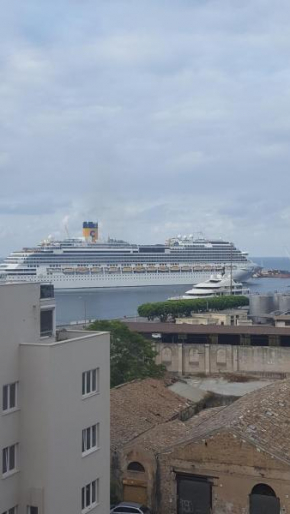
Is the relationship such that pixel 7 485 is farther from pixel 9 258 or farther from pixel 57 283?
pixel 9 258

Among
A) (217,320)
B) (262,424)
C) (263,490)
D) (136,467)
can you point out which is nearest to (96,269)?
(217,320)

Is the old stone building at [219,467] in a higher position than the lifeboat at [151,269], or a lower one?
lower

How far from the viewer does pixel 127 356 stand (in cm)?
2405

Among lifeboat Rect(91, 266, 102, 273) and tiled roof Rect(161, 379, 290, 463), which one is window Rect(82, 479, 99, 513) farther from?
lifeboat Rect(91, 266, 102, 273)

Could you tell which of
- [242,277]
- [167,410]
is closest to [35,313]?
[167,410]

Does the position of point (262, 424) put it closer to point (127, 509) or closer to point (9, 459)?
point (127, 509)

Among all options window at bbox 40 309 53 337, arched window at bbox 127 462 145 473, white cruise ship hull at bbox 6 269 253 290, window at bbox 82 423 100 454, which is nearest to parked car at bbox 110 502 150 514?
arched window at bbox 127 462 145 473

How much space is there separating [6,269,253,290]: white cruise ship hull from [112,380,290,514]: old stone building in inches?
3403

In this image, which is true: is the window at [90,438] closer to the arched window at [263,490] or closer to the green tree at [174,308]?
the arched window at [263,490]

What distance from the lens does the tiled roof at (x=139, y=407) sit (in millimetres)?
17433

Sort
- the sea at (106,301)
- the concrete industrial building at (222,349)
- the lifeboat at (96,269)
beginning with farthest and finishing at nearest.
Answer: the lifeboat at (96,269) < the sea at (106,301) < the concrete industrial building at (222,349)

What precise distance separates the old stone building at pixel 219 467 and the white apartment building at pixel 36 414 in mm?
4350

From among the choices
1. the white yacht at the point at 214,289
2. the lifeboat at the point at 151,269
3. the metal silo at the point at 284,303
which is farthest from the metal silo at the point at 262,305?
the lifeboat at the point at 151,269

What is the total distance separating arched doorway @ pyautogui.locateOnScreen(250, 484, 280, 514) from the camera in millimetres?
14086
